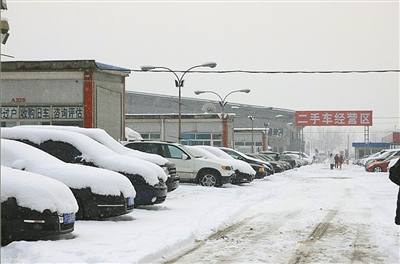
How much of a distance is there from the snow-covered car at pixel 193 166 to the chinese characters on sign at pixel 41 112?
827 centimetres

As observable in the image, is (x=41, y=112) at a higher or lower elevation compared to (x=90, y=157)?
higher

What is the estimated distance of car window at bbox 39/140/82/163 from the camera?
13070mm

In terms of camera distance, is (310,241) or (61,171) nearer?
(310,241)

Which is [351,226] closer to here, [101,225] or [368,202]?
[101,225]

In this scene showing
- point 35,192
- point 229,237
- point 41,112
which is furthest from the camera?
point 41,112

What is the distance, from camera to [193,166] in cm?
2147

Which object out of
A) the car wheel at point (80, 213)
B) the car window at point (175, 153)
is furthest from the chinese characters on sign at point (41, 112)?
the car wheel at point (80, 213)

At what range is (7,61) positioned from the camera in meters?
28.8

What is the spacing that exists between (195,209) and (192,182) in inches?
289

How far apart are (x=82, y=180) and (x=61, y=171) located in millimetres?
401

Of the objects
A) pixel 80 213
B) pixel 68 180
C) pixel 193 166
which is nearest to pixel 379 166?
pixel 193 166

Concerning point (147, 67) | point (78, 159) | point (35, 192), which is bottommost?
point (35, 192)

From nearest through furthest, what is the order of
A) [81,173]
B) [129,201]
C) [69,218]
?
[69,218] < [81,173] < [129,201]

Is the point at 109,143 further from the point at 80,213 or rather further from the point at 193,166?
the point at 193,166
